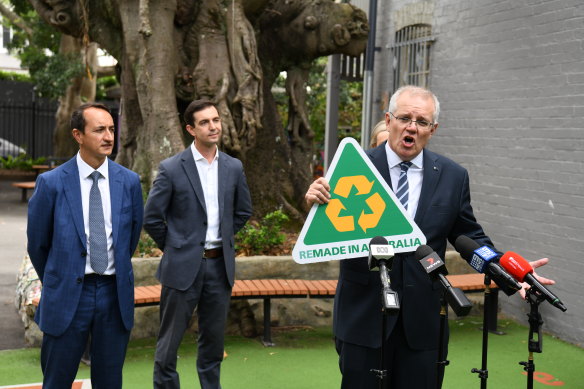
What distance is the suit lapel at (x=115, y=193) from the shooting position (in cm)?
443

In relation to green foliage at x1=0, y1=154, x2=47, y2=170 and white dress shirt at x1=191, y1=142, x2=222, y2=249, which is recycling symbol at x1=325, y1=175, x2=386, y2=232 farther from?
green foliage at x1=0, y1=154, x2=47, y2=170

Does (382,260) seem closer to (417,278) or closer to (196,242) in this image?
(417,278)

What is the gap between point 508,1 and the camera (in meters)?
8.88

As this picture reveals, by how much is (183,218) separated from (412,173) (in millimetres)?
2224

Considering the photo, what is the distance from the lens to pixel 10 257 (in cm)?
1213

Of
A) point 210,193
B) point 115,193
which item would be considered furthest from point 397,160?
point 210,193

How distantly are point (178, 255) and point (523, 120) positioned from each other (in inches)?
188

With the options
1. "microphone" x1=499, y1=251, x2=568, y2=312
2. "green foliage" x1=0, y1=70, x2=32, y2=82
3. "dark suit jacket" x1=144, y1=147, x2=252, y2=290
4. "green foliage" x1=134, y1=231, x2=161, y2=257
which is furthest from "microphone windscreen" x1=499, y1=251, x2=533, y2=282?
"green foliage" x1=0, y1=70, x2=32, y2=82

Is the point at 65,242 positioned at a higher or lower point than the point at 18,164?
higher

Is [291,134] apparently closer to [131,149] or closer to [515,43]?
[131,149]

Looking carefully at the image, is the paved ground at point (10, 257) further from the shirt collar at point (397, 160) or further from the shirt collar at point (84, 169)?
the shirt collar at point (397, 160)

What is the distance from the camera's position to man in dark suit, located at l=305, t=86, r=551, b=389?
11.7ft

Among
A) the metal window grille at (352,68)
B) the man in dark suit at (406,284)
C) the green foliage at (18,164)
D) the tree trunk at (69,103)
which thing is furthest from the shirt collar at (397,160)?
the green foliage at (18,164)

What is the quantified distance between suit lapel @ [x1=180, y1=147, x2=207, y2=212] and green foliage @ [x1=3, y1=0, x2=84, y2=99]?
1609 centimetres
